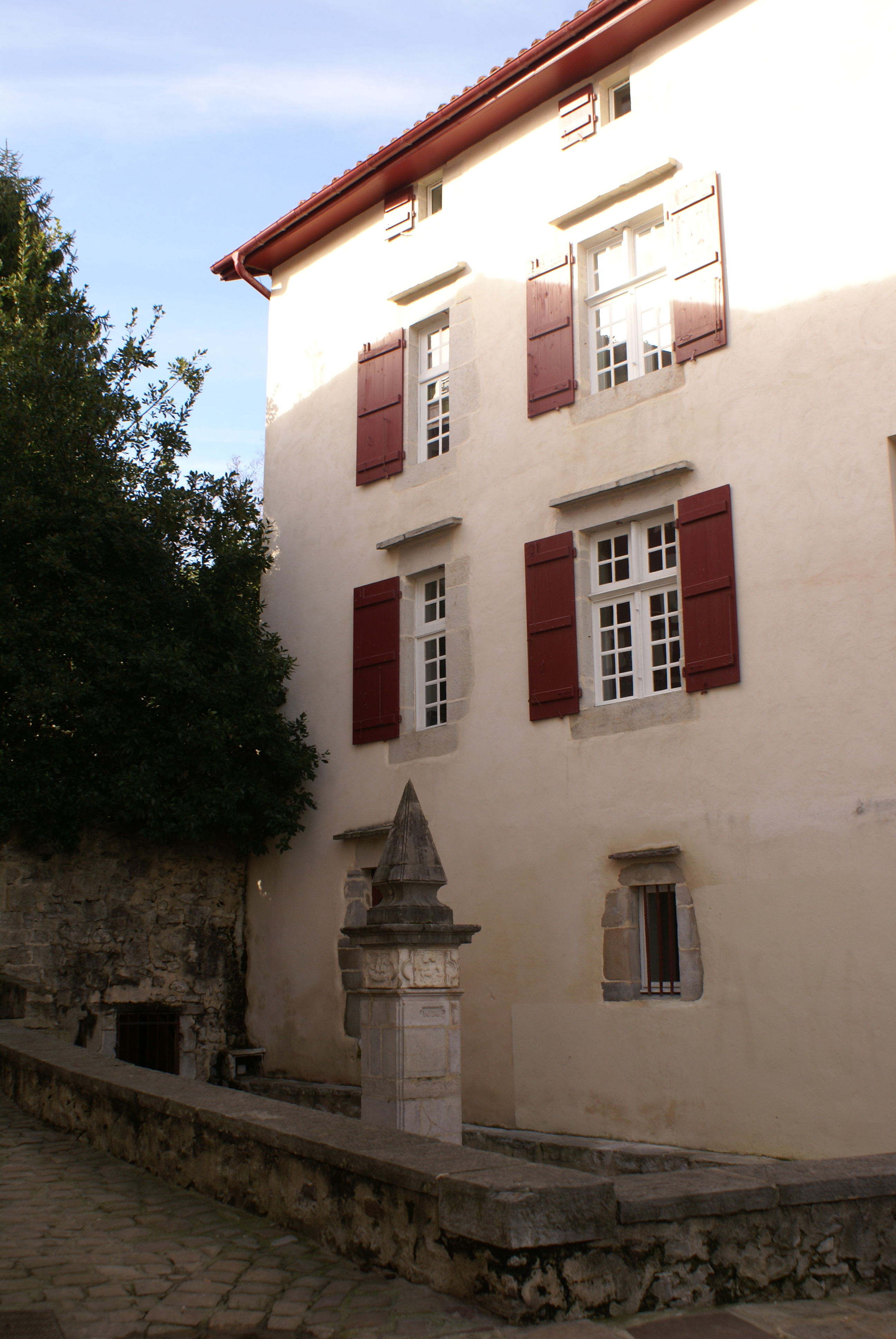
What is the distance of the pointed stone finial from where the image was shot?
7598mm

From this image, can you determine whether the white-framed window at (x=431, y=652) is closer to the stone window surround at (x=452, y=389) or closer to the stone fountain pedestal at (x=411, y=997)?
the stone window surround at (x=452, y=389)

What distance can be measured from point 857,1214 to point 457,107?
35.1ft

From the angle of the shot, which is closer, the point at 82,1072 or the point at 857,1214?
the point at 857,1214

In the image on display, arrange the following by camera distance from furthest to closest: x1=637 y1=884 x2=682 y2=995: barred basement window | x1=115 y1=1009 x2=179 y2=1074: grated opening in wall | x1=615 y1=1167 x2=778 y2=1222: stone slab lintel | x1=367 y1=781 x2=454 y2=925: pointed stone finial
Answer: x1=115 y1=1009 x2=179 y2=1074: grated opening in wall → x1=637 y1=884 x2=682 y2=995: barred basement window → x1=367 y1=781 x2=454 y2=925: pointed stone finial → x1=615 y1=1167 x2=778 y2=1222: stone slab lintel

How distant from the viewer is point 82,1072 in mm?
6668

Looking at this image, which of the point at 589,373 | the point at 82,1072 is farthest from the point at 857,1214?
the point at 589,373

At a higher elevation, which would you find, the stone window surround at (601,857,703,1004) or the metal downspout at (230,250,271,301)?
the metal downspout at (230,250,271,301)

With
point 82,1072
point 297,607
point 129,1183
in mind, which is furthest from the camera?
point 297,607

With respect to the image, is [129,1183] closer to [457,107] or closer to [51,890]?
[51,890]

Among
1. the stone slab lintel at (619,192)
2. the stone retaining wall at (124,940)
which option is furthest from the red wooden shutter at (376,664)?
the stone slab lintel at (619,192)

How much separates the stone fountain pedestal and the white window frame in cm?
544

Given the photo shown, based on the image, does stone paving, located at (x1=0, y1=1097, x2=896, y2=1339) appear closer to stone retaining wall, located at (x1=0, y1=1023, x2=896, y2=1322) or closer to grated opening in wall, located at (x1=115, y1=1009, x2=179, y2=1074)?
stone retaining wall, located at (x1=0, y1=1023, x2=896, y2=1322)

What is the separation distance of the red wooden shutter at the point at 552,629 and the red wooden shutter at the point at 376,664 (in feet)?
5.96

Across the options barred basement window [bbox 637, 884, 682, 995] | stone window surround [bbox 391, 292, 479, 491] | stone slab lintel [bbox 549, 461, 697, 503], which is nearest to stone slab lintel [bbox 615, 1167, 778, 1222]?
barred basement window [bbox 637, 884, 682, 995]
